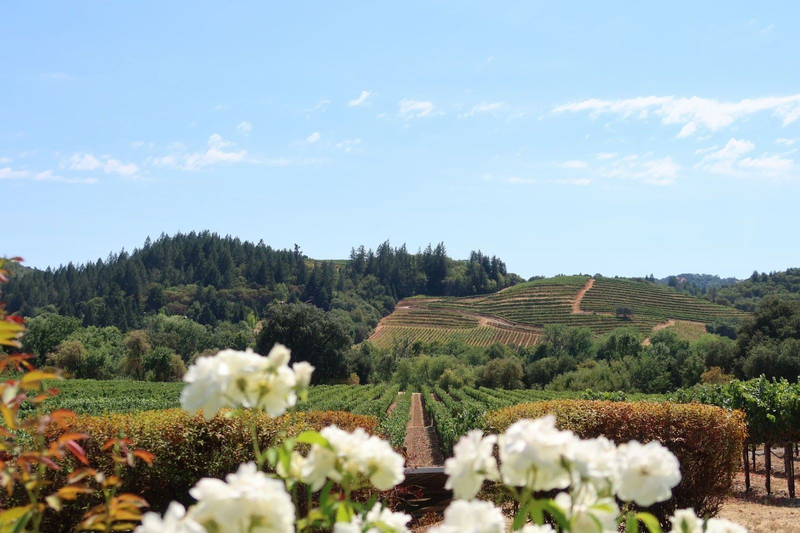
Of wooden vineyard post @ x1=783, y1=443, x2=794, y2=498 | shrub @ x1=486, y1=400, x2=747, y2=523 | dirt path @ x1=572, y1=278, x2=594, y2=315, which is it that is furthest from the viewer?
dirt path @ x1=572, y1=278, x2=594, y2=315

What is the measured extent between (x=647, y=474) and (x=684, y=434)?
6706mm

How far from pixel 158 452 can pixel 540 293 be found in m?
97.6

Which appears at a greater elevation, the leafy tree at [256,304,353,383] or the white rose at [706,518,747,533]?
the white rose at [706,518,747,533]

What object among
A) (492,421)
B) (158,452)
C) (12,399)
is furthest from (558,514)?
(492,421)

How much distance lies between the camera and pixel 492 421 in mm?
8062

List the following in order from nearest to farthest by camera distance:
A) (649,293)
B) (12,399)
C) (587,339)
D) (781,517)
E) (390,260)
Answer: (12,399) < (781,517) < (587,339) < (649,293) < (390,260)

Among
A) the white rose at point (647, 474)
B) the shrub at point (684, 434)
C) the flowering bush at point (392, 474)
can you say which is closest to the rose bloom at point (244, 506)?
the flowering bush at point (392, 474)

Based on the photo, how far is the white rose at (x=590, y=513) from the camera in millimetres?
1290

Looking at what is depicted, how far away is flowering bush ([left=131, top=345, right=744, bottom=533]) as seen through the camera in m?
1.10

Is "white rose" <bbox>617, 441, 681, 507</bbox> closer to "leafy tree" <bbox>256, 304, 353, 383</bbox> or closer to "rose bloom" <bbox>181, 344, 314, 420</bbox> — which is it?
"rose bloom" <bbox>181, 344, 314, 420</bbox>

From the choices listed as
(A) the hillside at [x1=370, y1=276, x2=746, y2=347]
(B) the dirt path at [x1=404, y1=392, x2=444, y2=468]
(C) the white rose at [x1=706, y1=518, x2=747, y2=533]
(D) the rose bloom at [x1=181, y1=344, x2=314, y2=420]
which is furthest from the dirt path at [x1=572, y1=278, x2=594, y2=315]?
(D) the rose bloom at [x1=181, y1=344, x2=314, y2=420]

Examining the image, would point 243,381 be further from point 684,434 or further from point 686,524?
point 684,434

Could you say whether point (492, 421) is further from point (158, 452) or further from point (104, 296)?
point (104, 296)

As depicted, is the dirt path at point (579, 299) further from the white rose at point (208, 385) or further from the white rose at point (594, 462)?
the white rose at point (208, 385)
